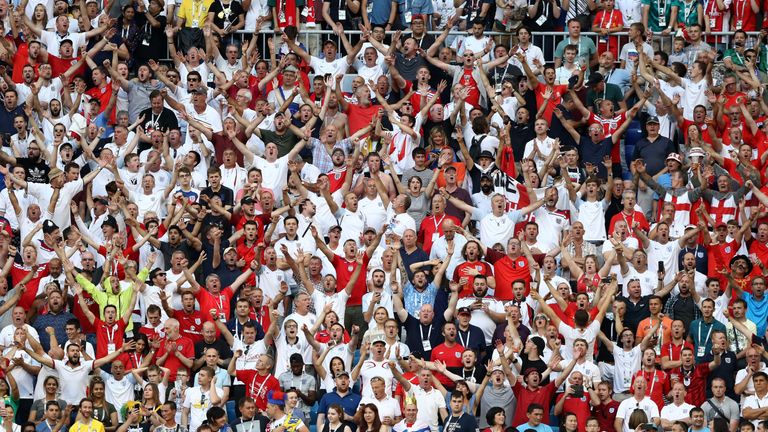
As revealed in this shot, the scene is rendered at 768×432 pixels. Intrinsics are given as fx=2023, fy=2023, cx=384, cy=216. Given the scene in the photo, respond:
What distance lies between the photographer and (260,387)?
2505 cm

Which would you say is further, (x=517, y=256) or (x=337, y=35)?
(x=337, y=35)

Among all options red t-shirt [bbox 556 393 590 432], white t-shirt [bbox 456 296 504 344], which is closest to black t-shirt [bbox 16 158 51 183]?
white t-shirt [bbox 456 296 504 344]

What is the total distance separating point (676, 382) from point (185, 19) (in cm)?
1026

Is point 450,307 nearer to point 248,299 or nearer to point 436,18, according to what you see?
point 248,299

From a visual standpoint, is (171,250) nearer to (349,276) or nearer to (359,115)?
(349,276)

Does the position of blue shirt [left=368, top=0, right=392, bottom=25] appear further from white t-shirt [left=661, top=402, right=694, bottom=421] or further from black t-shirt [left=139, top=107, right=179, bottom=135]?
white t-shirt [left=661, top=402, right=694, bottom=421]

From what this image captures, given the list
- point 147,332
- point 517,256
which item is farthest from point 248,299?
point 517,256

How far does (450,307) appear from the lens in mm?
25859

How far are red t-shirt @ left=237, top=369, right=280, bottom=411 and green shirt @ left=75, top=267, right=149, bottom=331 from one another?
201 centimetres

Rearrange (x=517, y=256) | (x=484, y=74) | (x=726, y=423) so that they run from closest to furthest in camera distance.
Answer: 1. (x=726, y=423)
2. (x=517, y=256)
3. (x=484, y=74)

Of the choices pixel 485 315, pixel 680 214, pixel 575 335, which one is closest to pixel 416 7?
pixel 680 214

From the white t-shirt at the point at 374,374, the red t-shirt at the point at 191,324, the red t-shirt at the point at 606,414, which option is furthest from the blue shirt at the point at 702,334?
the red t-shirt at the point at 191,324

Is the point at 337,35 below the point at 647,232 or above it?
above

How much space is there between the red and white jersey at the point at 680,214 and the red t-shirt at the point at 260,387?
628 cm
